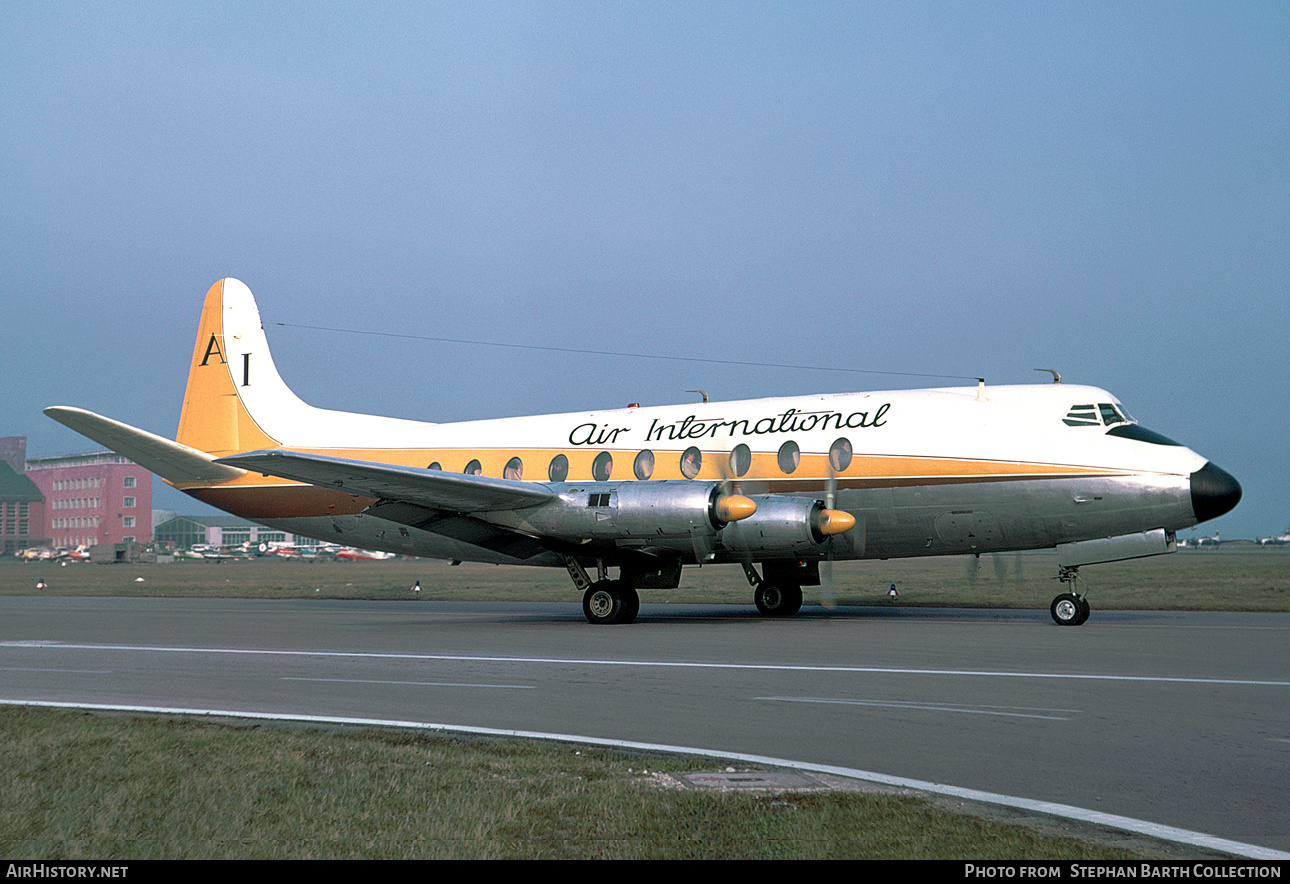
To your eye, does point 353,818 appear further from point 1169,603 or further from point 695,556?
point 1169,603

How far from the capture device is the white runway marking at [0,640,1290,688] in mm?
11398

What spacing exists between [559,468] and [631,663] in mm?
9369

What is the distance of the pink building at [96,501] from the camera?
380 ft

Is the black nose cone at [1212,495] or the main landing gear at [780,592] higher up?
the black nose cone at [1212,495]

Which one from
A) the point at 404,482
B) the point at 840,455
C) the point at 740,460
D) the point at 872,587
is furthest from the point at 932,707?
the point at 872,587

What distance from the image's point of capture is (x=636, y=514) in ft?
62.8

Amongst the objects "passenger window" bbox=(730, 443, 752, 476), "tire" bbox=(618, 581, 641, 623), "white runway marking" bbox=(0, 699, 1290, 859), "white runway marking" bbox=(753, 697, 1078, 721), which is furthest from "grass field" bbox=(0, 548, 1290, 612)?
"white runway marking" bbox=(0, 699, 1290, 859)

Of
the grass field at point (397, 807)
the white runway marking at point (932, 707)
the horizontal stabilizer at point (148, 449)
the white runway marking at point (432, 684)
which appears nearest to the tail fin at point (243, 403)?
the horizontal stabilizer at point (148, 449)

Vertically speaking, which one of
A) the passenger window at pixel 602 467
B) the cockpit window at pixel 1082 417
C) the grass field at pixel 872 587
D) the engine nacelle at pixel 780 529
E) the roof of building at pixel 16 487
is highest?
the roof of building at pixel 16 487

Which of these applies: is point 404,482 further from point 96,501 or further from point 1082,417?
point 96,501

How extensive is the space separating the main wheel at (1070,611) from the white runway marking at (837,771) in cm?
1245

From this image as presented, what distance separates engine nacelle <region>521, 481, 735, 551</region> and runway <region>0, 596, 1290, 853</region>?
174cm

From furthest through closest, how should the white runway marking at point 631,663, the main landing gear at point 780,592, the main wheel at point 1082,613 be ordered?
the main landing gear at point 780,592
the main wheel at point 1082,613
the white runway marking at point 631,663

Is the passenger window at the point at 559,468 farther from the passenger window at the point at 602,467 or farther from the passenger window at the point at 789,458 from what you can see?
the passenger window at the point at 789,458
